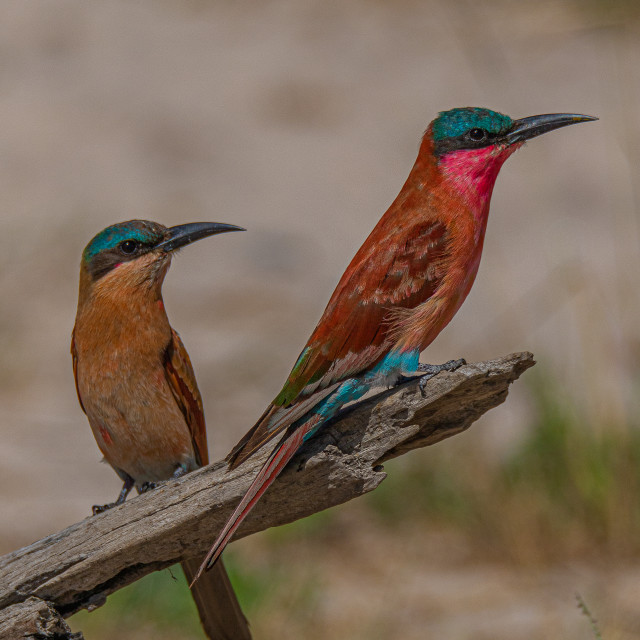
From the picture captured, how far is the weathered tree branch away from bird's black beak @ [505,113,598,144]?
2.89 feet

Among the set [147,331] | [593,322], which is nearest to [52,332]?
[593,322]

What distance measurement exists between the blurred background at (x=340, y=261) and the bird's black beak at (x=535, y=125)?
186 centimetres

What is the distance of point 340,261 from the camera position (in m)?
8.52

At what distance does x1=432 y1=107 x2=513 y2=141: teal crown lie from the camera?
3.46m

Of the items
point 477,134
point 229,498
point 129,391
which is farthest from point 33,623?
point 477,134

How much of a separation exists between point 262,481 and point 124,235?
4.49ft

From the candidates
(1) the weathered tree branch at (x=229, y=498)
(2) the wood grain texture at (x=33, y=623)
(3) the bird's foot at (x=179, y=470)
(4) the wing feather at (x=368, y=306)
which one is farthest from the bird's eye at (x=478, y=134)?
(2) the wood grain texture at (x=33, y=623)

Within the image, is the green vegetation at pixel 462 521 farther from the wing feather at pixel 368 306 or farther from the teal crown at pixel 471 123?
the teal crown at pixel 471 123

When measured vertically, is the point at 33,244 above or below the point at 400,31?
below

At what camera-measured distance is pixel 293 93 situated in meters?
10.5

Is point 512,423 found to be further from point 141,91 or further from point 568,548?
point 141,91

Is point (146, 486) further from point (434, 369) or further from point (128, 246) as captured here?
point (434, 369)

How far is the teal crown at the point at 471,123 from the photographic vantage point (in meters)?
3.46

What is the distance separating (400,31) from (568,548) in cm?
731
